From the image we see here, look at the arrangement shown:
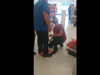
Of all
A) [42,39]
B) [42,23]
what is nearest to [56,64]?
[42,39]

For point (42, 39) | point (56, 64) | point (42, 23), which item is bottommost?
point (56, 64)

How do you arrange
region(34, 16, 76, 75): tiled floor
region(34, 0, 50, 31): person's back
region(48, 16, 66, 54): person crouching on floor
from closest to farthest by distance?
region(34, 0, 50, 31): person's back < region(34, 16, 76, 75): tiled floor < region(48, 16, 66, 54): person crouching on floor

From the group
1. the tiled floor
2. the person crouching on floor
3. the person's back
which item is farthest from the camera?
the person crouching on floor

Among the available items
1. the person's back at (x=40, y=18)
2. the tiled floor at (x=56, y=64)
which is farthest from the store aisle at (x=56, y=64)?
the person's back at (x=40, y=18)

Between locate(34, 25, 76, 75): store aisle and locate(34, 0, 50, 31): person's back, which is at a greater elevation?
locate(34, 0, 50, 31): person's back

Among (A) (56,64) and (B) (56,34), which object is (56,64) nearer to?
(A) (56,64)

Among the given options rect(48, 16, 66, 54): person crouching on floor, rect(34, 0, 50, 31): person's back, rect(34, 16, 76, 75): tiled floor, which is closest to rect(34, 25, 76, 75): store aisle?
rect(34, 16, 76, 75): tiled floor

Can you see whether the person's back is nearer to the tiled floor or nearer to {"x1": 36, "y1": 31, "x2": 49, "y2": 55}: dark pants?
Result: {"x1": 36, "y1": 31, "x2": 49, "y2": 55}: dark pants

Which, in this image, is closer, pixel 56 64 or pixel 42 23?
pixel 42 23
